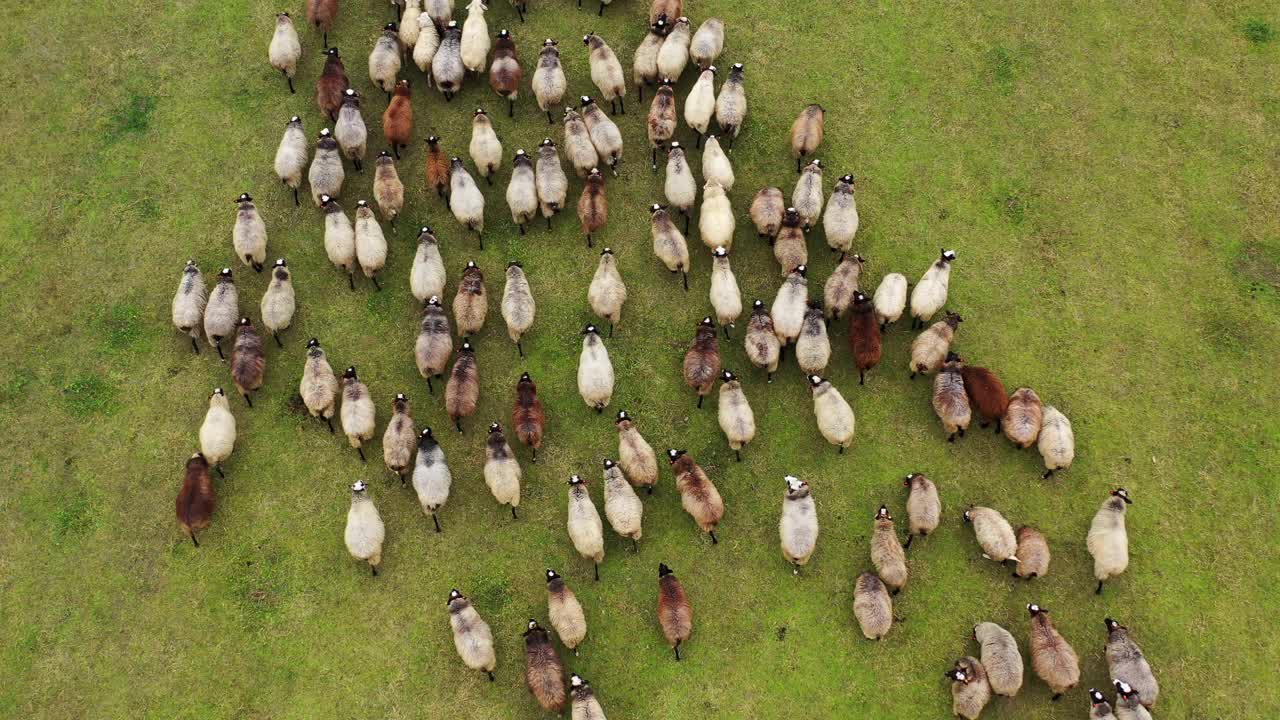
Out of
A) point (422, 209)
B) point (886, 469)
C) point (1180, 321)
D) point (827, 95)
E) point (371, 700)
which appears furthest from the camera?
point (827, 95)

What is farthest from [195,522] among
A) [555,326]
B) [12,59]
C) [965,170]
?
[965,170]

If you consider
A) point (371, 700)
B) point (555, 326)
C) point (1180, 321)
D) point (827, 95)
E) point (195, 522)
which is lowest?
point (371, 700)

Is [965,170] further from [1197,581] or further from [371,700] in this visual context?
[371,700]

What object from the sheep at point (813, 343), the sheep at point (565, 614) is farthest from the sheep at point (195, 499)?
the sheep at point (813, 343)

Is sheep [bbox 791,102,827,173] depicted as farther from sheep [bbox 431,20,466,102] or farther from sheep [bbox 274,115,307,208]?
sheep [bbox 274,115,307,208]

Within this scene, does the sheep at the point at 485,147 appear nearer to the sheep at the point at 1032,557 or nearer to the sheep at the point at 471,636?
the sheep at the point at 471,636

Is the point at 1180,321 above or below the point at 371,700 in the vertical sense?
above

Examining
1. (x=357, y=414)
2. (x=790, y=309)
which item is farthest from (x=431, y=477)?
(x=790, y=309)
